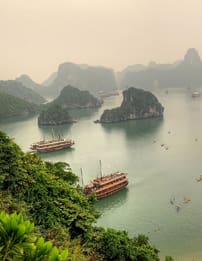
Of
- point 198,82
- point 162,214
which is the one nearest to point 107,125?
point 162,214

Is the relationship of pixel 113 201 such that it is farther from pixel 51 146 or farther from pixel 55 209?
pixel 51 146

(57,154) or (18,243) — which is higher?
(18,243)

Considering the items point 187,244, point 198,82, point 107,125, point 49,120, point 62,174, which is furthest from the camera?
point 198,82

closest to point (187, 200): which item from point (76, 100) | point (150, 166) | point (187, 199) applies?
point (187, 199)

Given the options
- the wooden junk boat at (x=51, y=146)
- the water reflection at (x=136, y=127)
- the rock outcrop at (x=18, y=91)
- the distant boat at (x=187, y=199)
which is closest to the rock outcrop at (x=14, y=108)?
the rock outcrop at (x=18, y=91)

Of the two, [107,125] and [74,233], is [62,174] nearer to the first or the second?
[74,233]
